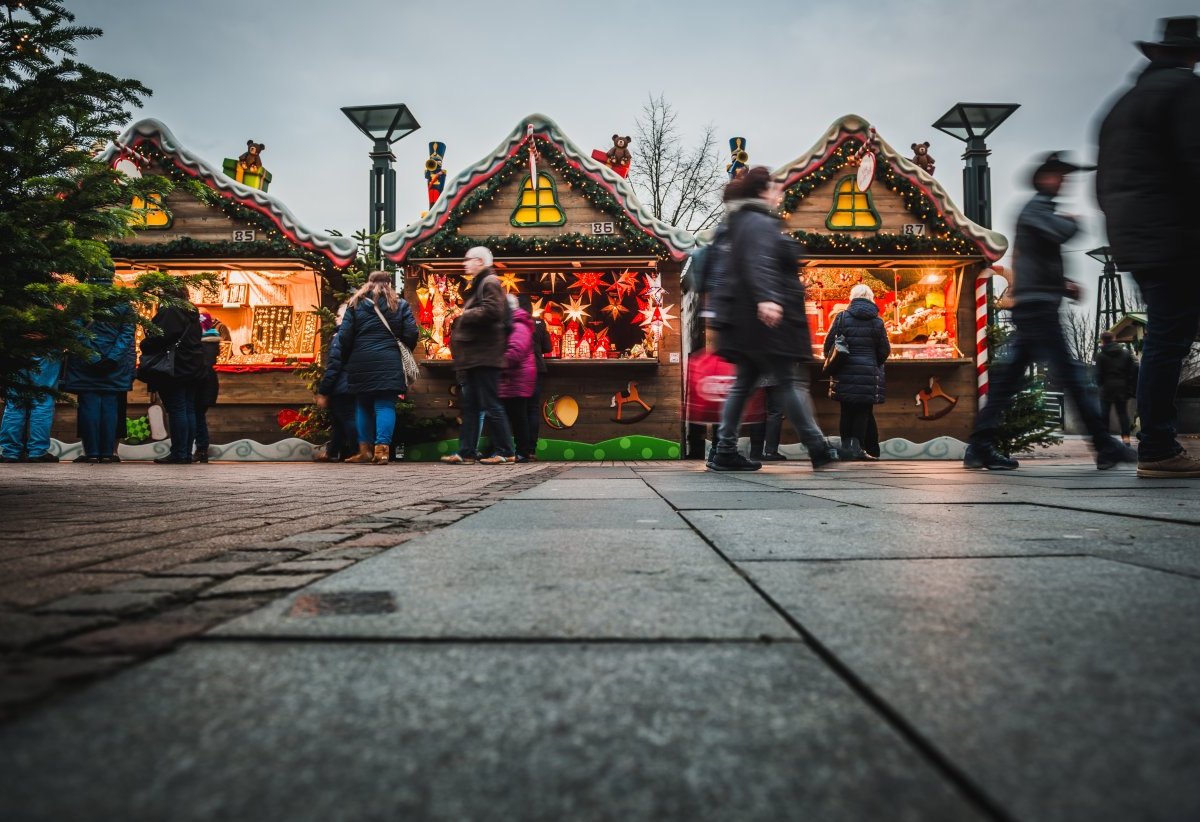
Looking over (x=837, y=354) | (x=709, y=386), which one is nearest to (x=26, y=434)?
(x=709, y=386)

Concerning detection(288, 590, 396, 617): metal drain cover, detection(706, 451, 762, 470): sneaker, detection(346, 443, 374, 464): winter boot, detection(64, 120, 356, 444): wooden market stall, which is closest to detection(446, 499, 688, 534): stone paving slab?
detection(288, 590, 396, 617): metal drain cover

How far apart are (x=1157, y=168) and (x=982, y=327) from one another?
8.20 m

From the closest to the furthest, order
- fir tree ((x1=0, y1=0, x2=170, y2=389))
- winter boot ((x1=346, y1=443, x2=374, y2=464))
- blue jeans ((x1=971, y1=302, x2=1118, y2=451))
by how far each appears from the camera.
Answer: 1. fir tree ((x1=0, y1=0, x2=170, y2=389))
2. blue jeans ((x1=971, y1=302, x2=1118, y2=451))
3. winter boot ((x1=346, y1=443, x2=374, y2=464))

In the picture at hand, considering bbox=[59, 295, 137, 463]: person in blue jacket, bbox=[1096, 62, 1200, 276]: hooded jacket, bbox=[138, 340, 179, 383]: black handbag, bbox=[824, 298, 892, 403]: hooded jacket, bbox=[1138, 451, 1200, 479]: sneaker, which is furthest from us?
bbox=[824, 298, 892, 403]: hooded jacket

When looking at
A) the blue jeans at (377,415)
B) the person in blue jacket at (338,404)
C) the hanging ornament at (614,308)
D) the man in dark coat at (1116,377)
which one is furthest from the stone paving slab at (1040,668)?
the man in dark coat at (1116,377)

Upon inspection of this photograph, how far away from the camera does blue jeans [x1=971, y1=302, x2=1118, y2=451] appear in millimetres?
4684

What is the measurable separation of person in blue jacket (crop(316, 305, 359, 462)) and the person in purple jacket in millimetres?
1769

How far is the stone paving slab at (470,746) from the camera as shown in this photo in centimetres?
55

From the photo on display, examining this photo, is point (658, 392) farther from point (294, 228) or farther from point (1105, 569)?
point (1105, 569)

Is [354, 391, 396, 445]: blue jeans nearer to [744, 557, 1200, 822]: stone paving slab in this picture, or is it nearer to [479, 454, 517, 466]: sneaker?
[479, 454, 517, 466]: sneaker

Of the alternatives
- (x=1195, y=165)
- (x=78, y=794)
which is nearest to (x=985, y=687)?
(x=78, y=794)

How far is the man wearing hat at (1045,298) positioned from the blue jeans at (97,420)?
28.8 ft

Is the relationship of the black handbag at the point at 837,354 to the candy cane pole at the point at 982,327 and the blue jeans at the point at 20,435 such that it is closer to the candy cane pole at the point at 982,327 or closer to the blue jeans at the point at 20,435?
the candy cane pole at the point at 982,327

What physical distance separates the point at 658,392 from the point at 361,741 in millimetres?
10927
